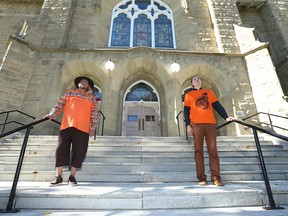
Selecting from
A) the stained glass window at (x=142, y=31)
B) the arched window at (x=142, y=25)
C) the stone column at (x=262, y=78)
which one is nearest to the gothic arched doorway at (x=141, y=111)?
the stained glass window at (x=142, y=31)

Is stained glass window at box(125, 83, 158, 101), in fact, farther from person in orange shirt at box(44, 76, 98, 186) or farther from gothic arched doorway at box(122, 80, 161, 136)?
person in orange shirt at box(44, 76, 98, 186)

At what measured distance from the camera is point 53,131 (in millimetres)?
7652

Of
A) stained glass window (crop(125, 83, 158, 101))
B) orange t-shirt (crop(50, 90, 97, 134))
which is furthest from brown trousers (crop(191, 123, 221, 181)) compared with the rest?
stained glass window (crop(125, 83, 158, 101))

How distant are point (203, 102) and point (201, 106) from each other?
8 centimetres

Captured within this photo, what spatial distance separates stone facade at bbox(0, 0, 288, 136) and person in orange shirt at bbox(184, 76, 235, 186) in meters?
4.70

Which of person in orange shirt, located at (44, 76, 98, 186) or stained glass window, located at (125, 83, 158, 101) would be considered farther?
stained glass window, located at (125, 83, 158, 101)

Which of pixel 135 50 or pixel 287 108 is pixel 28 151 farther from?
pixel 287 108

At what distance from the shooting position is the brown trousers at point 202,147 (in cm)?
261

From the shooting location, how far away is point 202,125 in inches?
108

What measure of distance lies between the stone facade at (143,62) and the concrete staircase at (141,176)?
273 cm

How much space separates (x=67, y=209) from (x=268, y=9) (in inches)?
682

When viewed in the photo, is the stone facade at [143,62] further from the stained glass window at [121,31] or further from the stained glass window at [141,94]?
the stained glass window at [121,31]

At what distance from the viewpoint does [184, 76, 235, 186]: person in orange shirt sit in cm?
261

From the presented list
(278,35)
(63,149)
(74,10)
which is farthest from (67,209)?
(278,35)
